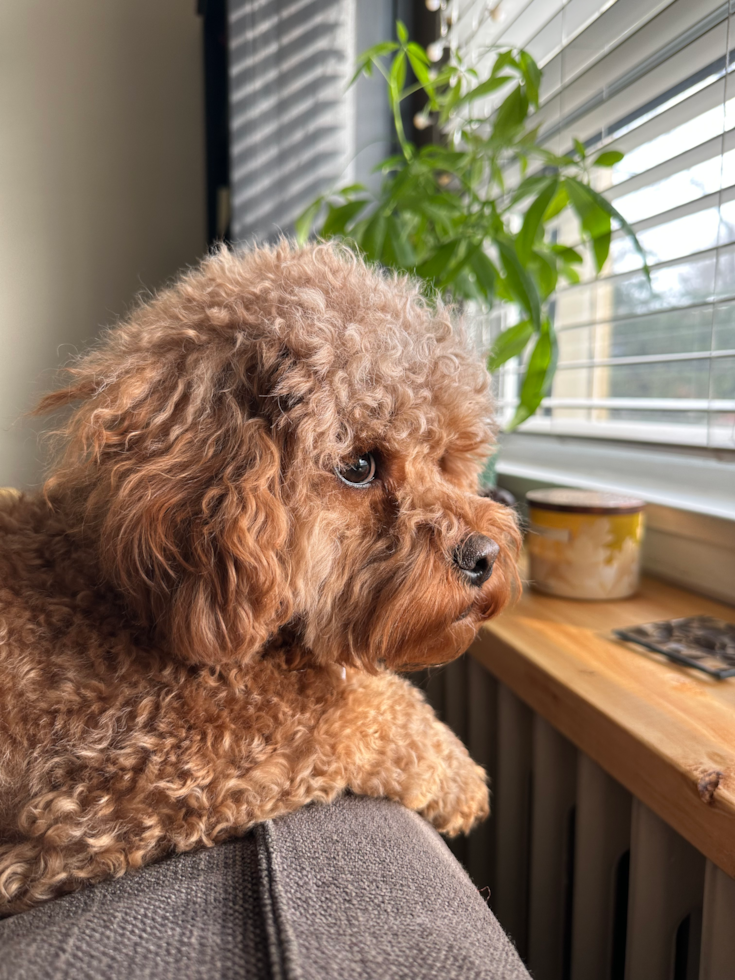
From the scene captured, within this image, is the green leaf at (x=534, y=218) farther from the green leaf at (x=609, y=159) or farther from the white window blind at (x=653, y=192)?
the white window blind at (x=653, y=192)

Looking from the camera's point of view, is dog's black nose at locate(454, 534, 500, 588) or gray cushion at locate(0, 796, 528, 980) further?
dog's black nose at locate(454, 534, 500, 588)

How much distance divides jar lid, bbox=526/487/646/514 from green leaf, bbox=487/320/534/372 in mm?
228

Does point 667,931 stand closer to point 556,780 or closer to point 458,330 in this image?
point 556,780

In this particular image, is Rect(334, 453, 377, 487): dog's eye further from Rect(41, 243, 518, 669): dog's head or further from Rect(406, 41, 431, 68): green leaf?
Rect(406, 41, 431, 68): green leaf

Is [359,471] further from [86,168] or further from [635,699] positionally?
[86,168]

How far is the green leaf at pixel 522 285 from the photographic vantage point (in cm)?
97

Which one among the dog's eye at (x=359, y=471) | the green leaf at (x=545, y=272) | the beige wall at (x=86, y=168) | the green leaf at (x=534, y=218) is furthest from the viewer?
the beige wall at (x=86, y=168)

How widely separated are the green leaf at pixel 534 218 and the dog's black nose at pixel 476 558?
0.54m

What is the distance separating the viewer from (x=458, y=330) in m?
0.79

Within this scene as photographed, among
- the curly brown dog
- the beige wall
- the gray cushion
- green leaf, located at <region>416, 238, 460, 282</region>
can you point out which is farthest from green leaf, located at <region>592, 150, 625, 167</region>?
the beige wall

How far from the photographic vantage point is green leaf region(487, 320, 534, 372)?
3.49ft

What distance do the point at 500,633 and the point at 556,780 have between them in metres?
0.21

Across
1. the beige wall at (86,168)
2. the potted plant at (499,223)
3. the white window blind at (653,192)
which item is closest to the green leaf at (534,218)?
the potted plant at (499,223)

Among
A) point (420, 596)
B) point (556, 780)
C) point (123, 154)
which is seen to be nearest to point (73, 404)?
point (420, 596)
